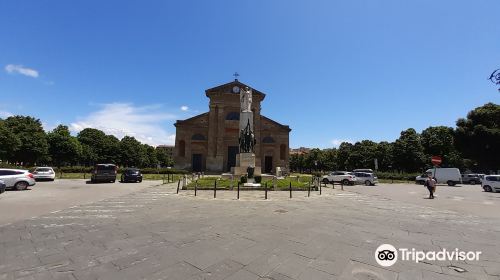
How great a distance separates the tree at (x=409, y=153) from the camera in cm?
5375

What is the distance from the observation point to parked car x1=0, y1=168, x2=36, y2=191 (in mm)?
19375

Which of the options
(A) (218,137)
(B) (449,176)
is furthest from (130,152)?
(B) (449,176)

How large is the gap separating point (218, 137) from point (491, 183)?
132ft

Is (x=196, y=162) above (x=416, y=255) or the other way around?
above

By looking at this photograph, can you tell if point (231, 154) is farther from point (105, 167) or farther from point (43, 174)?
point (43, 174)

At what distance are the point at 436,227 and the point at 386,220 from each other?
144 cm

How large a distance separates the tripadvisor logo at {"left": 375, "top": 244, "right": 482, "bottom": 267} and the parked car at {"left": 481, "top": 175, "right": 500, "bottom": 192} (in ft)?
84.3

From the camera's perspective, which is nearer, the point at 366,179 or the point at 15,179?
the point at 15,179

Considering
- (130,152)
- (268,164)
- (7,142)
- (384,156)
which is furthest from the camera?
(130,152)

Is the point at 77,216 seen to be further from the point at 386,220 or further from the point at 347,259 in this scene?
the point at 386,220

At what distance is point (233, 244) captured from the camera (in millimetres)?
6406

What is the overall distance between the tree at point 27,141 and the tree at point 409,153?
6663 centimetres

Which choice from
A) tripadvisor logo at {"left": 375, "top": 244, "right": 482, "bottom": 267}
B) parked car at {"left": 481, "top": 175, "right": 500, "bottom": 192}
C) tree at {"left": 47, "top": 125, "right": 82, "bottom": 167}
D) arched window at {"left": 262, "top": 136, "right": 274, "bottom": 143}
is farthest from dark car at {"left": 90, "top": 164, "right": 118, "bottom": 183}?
tree at {"left": 47, "top": 125, "right": 82, "bottom": 167}

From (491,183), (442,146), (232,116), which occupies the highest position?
(232,116)
